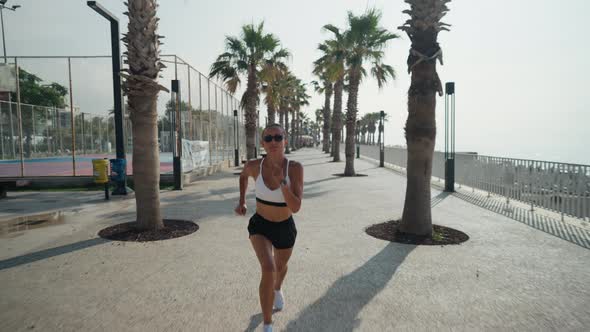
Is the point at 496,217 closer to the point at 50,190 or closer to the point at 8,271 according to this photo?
the point at 8,271

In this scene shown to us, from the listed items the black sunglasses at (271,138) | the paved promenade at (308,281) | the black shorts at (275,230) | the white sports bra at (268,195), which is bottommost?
the paved promenade at (308,281)

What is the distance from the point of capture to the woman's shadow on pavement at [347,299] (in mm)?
3303

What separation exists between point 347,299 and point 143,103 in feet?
16.1

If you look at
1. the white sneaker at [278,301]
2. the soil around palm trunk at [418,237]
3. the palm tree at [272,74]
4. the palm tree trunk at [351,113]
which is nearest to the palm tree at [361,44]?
the palm tree trunk at [351,113]

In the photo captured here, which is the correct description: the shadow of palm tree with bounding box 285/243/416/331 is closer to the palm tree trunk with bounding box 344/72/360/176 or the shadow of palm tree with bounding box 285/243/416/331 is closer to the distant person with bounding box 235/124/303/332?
the distant person with bounding box 235/124/303/332

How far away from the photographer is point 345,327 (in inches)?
128

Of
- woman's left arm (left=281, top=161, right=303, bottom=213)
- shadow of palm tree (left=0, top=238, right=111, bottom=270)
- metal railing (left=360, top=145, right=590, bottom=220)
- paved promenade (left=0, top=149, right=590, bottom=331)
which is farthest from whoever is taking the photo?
metal railing (left=360, top=145, right=590, bottom=220)

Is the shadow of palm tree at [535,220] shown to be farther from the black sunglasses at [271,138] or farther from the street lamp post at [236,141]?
the street lamp post at [236,141]

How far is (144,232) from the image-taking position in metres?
6.66

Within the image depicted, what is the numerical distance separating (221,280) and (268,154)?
2045mm

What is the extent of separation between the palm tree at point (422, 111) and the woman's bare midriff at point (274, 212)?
3949mm

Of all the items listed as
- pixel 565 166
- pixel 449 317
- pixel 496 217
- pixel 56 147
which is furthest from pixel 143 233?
pixel 56 147

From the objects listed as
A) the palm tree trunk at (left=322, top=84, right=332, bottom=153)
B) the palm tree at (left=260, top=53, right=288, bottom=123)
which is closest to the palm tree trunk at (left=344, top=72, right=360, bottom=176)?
the palm tree at (left=260, top=53, right=288, bottom=123)

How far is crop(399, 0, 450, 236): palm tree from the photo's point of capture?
21.0 feet
